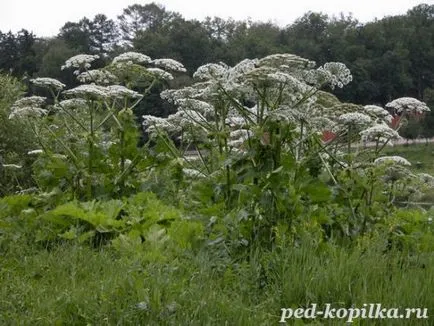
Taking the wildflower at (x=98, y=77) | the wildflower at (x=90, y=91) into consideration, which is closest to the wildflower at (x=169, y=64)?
the wildflower at (x=98, y=77)

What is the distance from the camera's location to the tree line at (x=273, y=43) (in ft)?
259

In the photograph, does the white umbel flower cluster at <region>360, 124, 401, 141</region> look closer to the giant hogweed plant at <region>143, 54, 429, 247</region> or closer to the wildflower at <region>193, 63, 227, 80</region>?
the giant hogweed plant at <region>143, 54, 429, 247</region>

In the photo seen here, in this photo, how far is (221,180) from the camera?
5117mm

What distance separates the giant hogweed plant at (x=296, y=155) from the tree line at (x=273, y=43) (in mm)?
64229

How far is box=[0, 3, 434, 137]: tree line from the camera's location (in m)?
79.1

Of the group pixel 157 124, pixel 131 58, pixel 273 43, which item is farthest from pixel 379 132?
pixel 273 43

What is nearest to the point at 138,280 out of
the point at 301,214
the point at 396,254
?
the point at 301,214

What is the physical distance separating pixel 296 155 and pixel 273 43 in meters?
90.8

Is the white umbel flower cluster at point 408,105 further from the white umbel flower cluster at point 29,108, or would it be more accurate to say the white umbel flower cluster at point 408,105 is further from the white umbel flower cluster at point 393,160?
the white umbel flower cluster at point 29,108

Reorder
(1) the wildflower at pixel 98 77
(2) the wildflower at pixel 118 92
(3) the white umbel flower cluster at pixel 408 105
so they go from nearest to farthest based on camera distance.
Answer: (3) the white umbel flower cluster at pixel 408 105 → (2) the wildflower at pixel 118 92 → (1) the wildflower at pixel 98 77

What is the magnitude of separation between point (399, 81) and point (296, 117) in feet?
296

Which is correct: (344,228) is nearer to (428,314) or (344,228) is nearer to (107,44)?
(428,314)

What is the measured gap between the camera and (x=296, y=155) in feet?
16.2

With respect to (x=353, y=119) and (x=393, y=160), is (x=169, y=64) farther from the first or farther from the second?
(x=393, y=160)
